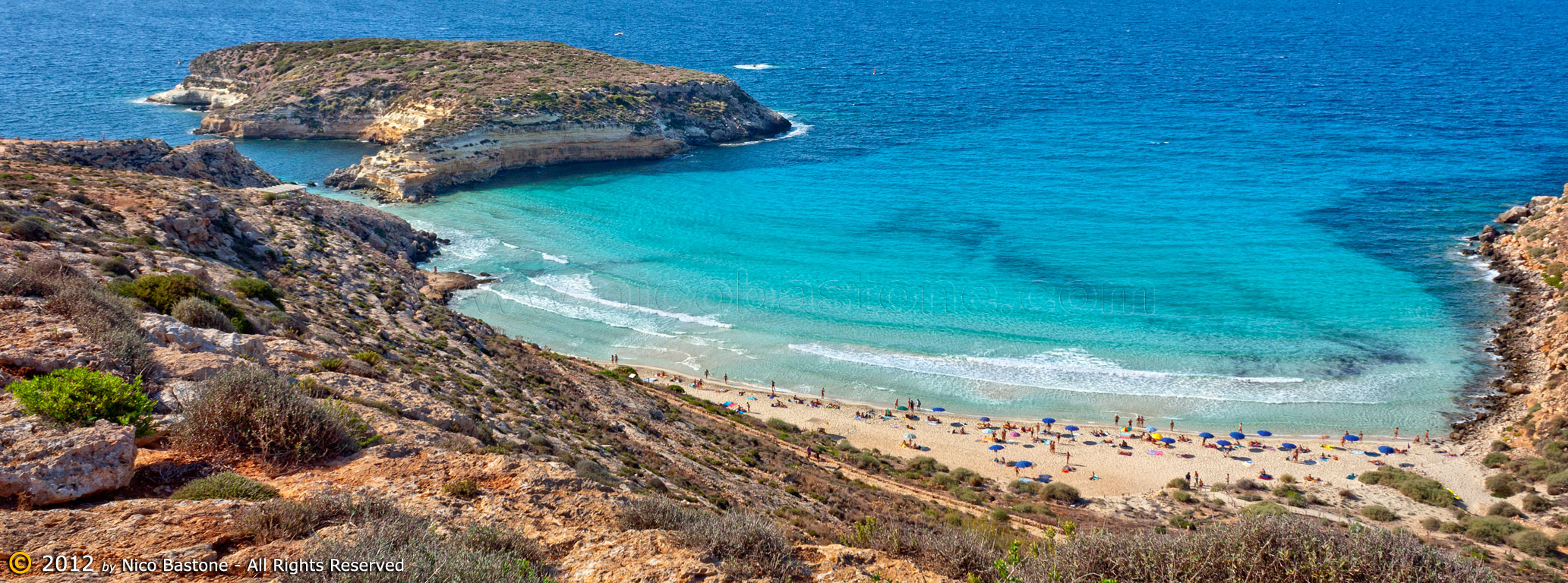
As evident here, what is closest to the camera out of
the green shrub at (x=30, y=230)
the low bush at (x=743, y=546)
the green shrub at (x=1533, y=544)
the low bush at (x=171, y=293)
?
the low bush at (x=743, y=546)

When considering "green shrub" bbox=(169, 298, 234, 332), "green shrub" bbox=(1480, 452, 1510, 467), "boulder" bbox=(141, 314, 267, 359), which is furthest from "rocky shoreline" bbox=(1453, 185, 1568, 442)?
"green shrub" bbox=(169, 298, 234, 332)

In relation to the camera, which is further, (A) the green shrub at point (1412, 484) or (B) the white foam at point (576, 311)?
(B) the white foam at point (576, 311)

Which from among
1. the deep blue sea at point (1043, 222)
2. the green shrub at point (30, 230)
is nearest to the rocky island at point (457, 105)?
the deep blue sea at point (1043, 222)

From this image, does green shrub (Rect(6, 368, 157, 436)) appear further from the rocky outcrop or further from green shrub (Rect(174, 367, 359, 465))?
the rocky outcrop

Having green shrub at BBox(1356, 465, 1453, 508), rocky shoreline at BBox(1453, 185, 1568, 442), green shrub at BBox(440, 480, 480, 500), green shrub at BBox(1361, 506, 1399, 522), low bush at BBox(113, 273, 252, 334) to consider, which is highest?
rocky shoreline at BBox(1453, 185, 1568, 442)

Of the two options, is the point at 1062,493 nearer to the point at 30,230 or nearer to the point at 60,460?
the point at 60,460

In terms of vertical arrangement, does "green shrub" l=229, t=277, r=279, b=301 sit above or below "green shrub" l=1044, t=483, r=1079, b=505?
above

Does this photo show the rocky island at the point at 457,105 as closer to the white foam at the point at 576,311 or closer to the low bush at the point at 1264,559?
the white foam at the point at 576,311
